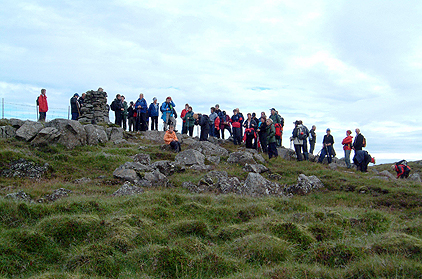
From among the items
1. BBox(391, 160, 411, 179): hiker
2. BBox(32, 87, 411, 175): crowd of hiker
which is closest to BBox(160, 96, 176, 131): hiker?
BBox(32, 87, 411, 175): crowd of hiker

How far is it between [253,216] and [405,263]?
541cm

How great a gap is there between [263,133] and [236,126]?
193 inches

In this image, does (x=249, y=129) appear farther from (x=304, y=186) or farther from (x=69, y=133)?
(x=69, y=133)

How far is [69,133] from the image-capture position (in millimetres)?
21375

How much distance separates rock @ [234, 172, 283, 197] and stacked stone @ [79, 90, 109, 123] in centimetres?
2161

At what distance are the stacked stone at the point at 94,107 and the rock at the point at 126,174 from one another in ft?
58.2

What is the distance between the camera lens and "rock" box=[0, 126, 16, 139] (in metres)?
21.1

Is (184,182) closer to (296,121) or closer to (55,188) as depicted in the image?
(55,188)

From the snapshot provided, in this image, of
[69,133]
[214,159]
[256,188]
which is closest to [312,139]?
[214,159]

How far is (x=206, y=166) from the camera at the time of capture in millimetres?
19719

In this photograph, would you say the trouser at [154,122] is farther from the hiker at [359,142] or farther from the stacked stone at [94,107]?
the hiker at [359,142]

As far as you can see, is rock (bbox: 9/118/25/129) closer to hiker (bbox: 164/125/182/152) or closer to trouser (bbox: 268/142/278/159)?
hiker (bbox: 164/125/182/152)

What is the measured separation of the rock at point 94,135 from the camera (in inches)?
906

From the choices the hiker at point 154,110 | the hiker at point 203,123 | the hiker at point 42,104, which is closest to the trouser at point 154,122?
the hiker at point 154,110
